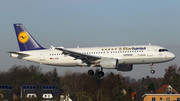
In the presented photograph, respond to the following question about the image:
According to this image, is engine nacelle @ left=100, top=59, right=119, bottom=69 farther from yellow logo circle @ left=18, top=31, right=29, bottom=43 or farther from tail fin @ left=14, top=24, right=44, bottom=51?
yellow logo circle @ left=18, top=31, right=29, bottom=43

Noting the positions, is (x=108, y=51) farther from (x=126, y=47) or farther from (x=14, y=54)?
(x=14, y=54)

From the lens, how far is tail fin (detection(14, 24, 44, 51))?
57375 mm

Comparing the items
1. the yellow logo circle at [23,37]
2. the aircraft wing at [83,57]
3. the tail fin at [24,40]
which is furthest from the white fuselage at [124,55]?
the yellow logo circle at [23,37]

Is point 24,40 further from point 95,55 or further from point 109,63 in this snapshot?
point 109,63

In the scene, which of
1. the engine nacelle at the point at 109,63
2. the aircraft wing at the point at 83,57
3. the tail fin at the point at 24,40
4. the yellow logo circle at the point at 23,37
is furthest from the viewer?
the yellow logo circle at the point at 23,37

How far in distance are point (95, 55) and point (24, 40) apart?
48.3ft

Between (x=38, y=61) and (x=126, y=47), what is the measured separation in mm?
16075

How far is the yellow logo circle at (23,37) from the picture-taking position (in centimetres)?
5820

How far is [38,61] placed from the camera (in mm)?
55750

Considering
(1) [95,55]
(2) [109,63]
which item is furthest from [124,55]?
(1) [95,55]

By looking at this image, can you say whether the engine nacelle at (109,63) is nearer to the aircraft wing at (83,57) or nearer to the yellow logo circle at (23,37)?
the aircraft wing at (83,57)

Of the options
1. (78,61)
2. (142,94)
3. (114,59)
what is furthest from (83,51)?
(142,94)

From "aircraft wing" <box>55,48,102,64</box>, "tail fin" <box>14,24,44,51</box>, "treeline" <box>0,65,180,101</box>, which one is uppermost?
"tail fin" <box>14,24,44,51</box>

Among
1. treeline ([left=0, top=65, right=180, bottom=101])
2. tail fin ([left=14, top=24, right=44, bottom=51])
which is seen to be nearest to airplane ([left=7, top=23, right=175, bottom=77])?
tail fin ([left=14, top=24, right=44, bottom=51])
